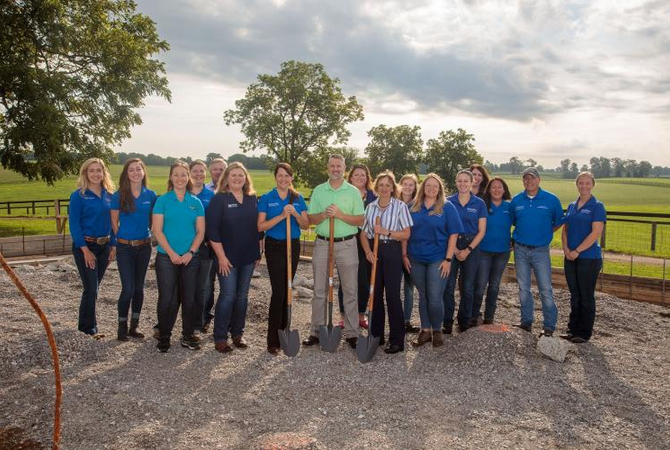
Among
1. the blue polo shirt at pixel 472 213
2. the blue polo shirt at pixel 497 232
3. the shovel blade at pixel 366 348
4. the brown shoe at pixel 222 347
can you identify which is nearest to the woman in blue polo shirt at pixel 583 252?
the blue polo shirt at pixel 497 232

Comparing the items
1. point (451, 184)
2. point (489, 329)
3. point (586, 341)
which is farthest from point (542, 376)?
point (451, 184)

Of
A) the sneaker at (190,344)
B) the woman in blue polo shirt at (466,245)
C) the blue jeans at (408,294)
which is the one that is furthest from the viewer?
the blue jeans at (408,294)

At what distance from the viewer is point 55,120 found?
53.7 feet

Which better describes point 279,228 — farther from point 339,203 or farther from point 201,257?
point 201,257

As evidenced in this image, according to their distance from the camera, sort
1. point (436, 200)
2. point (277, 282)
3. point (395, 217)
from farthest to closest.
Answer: point (436, 200)
point (277, 282)
point (395, 217)

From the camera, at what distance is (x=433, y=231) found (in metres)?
5.65

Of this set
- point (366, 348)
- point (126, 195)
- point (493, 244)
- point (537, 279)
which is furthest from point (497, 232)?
point (126, 195)

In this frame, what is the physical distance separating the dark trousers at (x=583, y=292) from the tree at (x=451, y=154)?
30.8m

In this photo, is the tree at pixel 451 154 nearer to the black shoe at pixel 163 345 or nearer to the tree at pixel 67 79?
the tree at pixel 67 79

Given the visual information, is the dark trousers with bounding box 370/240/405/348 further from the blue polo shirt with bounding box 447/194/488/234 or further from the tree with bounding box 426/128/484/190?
→ the tree with bounding box 426/128/484/190

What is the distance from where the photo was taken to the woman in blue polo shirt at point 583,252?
601cm

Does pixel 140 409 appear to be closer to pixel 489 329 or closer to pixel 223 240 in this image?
pixel 223 240

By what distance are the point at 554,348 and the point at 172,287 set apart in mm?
4100

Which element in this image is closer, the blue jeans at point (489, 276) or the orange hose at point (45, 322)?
the orange hose at point (45, 322)
